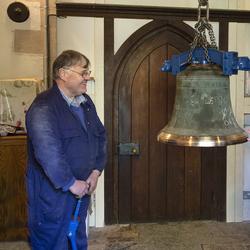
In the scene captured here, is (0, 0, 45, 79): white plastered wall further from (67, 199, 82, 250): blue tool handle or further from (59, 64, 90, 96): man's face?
(67, 199, 82, 250): blue tool handle

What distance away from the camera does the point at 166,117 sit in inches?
147

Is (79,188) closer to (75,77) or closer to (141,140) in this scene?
(75,77)

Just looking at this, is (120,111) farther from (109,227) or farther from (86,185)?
(86,185)

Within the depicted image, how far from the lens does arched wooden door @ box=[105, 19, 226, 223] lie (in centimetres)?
365

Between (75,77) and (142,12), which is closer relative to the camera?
(75,77)

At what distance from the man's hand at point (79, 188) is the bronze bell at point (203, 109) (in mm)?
619

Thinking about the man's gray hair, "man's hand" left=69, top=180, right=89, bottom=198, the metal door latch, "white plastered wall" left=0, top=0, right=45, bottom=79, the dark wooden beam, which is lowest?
"man's hand" left=69, top=180, right=89, bottom=198

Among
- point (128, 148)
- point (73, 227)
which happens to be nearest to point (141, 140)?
point (128, 148)

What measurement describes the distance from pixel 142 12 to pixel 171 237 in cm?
193

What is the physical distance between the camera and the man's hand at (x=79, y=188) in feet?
6.93

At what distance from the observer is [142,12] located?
3574mm

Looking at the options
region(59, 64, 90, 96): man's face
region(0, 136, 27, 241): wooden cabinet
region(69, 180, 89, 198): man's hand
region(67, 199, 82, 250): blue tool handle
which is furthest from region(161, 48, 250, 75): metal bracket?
region(0, 136, 27, 241): wooden cabinet

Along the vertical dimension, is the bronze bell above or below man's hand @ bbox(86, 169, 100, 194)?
above

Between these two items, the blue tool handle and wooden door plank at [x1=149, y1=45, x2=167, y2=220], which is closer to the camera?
the blue tool handle
